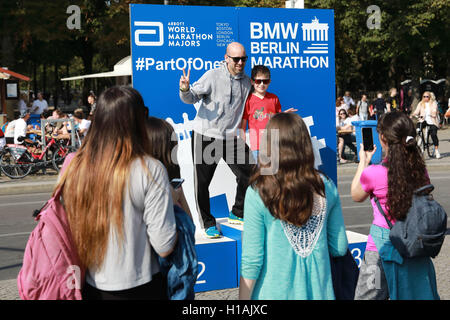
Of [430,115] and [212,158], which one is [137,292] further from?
[430,115]

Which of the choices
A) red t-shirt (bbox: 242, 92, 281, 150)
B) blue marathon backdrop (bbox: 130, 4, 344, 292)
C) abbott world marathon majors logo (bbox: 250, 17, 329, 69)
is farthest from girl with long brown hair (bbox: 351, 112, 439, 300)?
abbott world marathon majors logo (bbox: 250, 17, 329, 69)

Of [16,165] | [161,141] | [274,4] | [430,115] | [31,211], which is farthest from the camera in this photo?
[274,4]

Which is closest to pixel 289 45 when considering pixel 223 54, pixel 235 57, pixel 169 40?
pixel 223 54

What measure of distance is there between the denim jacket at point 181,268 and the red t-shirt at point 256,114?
3.33 m

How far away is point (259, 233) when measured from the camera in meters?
2.79

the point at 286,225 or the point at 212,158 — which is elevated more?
the point at 212,158

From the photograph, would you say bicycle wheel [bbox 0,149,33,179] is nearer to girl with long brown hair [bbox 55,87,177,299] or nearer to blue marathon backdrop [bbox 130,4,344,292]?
blue marathon backdrop [bbox 130,4,344,292]

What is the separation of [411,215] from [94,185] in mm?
1764

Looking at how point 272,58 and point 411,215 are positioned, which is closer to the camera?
point 411,215

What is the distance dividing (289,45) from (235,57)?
Result: 1591 mm

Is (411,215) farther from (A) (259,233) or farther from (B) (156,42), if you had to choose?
(B) (156,42)

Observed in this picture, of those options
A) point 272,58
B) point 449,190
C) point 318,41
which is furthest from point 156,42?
point 449,190

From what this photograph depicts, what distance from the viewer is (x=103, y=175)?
8.60 feet

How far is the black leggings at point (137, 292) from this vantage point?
106 inches
